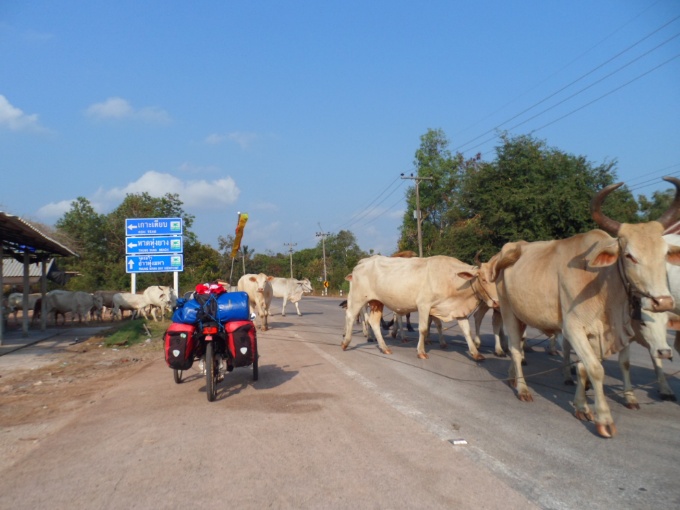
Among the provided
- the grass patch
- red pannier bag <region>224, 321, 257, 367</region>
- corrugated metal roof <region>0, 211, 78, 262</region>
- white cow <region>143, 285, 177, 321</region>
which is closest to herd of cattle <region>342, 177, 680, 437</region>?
red pannier bag <region>224, 321, 257, 367</region>

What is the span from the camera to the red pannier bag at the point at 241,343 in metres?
7.50

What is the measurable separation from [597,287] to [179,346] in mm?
5245

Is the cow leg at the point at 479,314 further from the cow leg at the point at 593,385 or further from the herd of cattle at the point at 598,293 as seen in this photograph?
the cow leg at the point at 593,385

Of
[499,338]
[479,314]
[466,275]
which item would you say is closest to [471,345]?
[499,338]

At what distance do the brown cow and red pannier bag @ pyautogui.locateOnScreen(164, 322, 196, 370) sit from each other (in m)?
4.42

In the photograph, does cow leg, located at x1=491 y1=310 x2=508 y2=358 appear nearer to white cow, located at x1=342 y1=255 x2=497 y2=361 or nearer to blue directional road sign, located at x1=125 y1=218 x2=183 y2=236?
white cow, located at x1=342 y1=255 x2=497 y2=361

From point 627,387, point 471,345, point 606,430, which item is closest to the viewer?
point 606,430

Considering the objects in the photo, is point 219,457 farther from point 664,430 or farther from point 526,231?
point 526,231

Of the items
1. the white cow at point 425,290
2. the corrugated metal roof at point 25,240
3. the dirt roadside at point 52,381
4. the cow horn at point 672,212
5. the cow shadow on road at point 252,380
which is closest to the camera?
the cow horn at point 672,212

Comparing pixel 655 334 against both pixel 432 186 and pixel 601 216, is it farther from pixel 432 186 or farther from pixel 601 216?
pixel 432 186

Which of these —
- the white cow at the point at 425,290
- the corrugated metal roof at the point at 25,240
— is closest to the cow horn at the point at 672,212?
the white cow at the point at 425,290

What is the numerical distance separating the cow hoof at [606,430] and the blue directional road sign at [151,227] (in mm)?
22642

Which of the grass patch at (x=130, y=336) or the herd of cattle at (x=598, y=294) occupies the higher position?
the herd of cattle at (x=598, y=294)

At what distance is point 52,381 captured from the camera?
1013 centimetres
